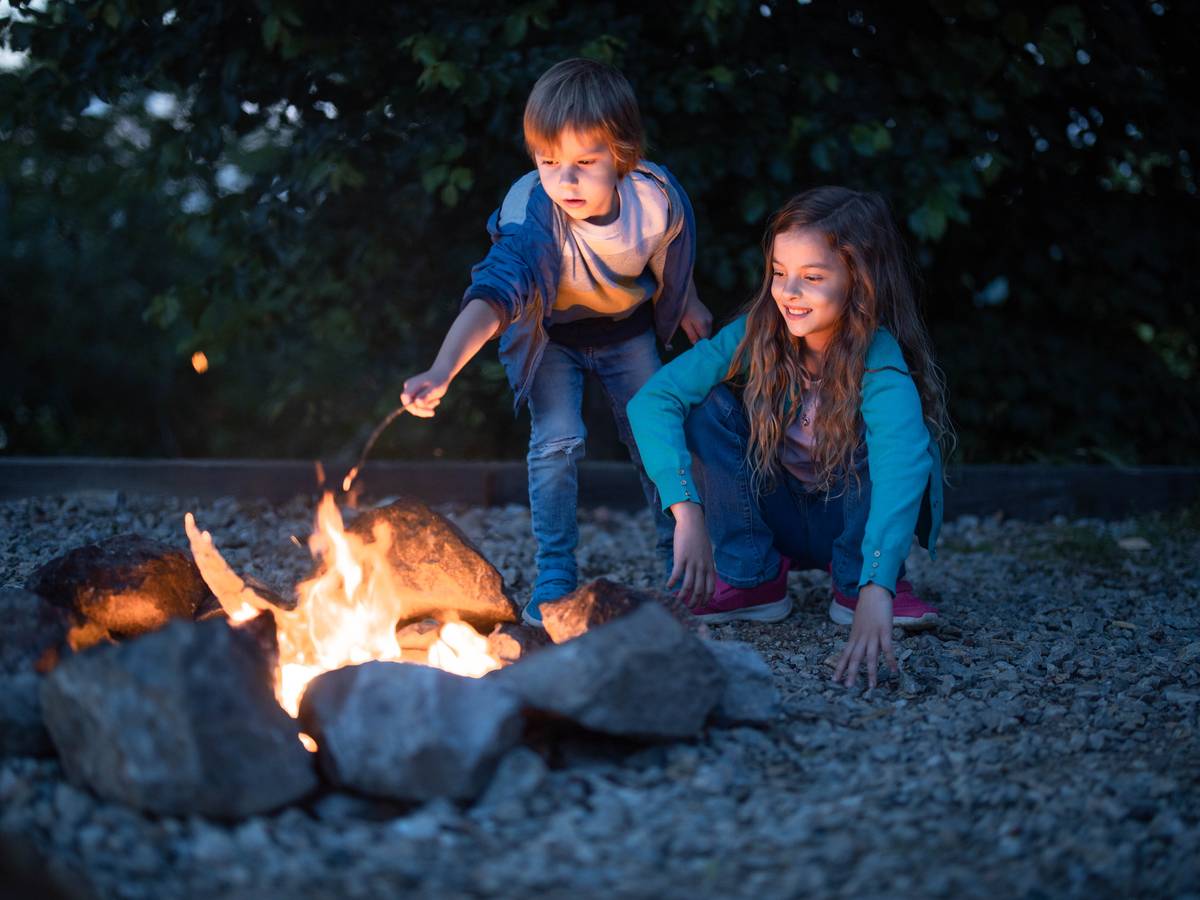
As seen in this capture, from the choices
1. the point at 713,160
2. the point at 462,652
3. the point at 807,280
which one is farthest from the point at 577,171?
the point at 713,160

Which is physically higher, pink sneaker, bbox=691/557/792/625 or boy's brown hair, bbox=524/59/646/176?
boy's brown hair, bbox=524/59/646/176

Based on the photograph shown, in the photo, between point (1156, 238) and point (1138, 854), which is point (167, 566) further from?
point (1156, 238)

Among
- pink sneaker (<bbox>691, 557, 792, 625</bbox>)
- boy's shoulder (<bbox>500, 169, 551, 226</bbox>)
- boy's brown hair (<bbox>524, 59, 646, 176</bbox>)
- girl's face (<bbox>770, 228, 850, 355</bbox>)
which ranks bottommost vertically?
pink sneaker (<bbox>691, 557, 792, 625</bbox>)

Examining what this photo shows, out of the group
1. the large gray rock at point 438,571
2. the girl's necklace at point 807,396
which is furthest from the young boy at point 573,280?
the girl's necklace at point 807,396

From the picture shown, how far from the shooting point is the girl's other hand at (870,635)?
2.65m

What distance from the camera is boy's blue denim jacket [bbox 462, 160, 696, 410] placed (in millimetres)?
2818

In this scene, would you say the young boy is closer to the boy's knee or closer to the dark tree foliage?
the boy's knee

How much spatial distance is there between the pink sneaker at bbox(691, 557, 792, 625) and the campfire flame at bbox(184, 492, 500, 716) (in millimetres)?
792

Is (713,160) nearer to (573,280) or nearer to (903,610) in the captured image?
(573,280)

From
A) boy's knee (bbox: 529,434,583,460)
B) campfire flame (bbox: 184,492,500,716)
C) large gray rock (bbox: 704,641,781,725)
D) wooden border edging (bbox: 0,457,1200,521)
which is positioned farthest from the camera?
wooden border edging (bbox: 0,457,1200,521)

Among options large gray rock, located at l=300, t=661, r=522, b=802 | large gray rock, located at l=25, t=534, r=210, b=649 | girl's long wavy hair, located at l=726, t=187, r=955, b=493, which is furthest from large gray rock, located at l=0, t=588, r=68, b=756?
girl's long wavy hair, located at l=726, t=187, r=955, b=493

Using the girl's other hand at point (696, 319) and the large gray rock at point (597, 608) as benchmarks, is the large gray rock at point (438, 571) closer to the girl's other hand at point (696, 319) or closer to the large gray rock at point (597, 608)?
the large gray rock at point (597, 608)

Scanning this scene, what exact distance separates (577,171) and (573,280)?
0.95ft

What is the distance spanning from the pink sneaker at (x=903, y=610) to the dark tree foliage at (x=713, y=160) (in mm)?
1466
